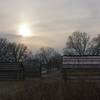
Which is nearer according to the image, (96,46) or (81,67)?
(81,67)

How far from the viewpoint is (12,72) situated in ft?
87.6

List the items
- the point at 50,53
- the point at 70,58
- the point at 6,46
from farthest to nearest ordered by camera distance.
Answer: the point at 50,53, the point at 6,46, the point at 70,58

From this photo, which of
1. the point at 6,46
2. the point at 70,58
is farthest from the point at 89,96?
the point at 6,46

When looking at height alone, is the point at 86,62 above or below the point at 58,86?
above

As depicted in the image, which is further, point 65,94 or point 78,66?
point 78,66

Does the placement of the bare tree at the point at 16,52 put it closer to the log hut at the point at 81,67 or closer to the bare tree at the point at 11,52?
the bare tree at the point at 11,52

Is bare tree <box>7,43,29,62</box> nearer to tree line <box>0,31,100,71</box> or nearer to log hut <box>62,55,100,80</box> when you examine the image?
tree line <box>0,31,100,71</box>

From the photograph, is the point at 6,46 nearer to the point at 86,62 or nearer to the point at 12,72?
the point at 12,72

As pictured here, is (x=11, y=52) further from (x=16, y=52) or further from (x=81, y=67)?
(x=81, y=67)

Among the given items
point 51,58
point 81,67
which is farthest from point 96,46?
point 81,67

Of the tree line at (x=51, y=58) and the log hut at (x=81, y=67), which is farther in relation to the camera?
the tree line at (x=51, y=58)

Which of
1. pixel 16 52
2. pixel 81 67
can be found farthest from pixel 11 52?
pixel 81 67

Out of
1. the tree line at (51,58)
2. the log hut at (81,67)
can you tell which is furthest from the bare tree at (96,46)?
the log hut at (81,67)

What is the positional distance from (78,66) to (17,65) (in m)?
13.1
